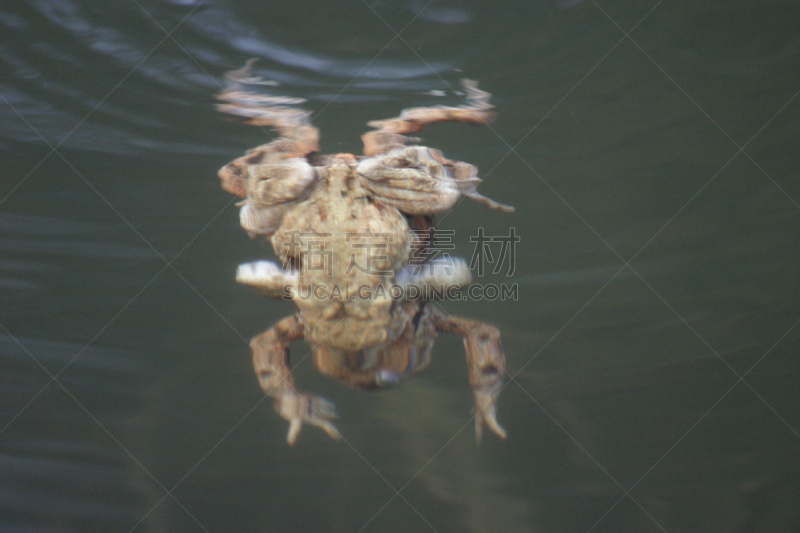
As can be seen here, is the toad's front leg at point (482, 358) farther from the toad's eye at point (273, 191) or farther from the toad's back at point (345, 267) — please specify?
the toad's eye at point (273, 191)

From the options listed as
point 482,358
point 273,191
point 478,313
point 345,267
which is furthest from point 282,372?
point 478,313

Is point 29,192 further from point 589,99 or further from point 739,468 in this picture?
point 739,468

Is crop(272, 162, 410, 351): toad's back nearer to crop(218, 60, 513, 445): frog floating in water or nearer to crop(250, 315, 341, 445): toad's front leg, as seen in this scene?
crop(218, 60, 513, 445): frog floating in water

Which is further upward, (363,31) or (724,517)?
(363,31)

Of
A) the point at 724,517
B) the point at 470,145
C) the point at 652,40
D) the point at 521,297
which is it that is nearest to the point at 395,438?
the point at 521,297

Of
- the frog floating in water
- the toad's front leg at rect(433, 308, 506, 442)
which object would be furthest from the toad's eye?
the toad's front leg at rect(433, 308, 506, 442)

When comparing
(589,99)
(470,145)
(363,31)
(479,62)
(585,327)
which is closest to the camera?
(363,31)

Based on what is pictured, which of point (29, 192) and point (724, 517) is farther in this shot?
point (724, 517)

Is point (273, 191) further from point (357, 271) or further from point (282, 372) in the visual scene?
point (282, 372)

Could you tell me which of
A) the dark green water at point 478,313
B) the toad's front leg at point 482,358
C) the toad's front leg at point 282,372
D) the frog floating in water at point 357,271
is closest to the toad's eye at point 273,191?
the frog floating in water at point 357,271
